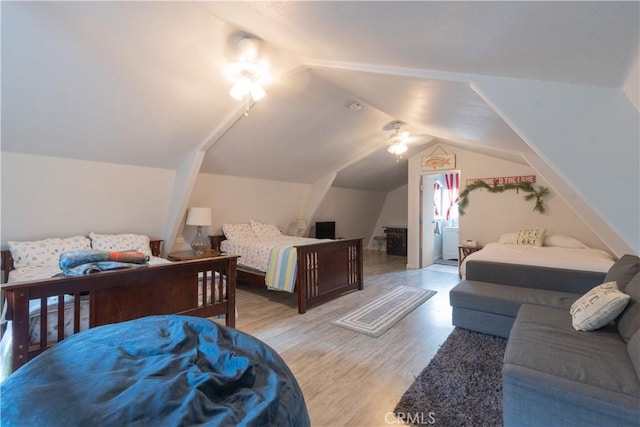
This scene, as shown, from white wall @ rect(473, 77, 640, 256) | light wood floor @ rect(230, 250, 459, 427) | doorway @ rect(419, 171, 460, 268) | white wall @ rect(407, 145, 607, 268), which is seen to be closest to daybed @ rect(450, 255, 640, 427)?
white wall @ rect(473, 77, 640, 256)

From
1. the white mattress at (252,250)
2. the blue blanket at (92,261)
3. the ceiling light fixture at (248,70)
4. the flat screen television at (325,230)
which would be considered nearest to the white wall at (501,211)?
the flat screen television at (325,230)

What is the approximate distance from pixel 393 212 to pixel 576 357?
23.9 ft

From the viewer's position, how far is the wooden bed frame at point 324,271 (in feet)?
11.6

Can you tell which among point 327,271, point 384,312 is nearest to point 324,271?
point 327,271

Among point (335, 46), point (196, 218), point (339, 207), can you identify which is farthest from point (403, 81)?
point (339, 207)

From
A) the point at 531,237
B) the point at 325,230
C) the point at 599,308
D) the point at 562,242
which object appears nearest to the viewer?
the point at 599,308

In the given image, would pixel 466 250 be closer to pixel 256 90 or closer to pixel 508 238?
pixel 508 238

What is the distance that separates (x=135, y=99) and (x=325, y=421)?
290cm

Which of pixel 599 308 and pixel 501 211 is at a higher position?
pixel 501 211

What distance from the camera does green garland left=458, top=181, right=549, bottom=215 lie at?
4.64 meters

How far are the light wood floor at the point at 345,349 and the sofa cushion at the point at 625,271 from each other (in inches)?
54.8

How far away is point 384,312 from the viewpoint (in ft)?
11.4

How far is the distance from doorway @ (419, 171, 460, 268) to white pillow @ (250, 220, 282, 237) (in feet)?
9.84

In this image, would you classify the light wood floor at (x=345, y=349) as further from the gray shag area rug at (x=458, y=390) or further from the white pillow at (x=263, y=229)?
the white pillow at (x=263, y=229)
